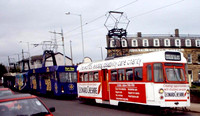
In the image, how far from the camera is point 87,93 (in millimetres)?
20266

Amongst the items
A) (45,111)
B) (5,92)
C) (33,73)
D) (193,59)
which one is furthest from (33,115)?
(193,59)

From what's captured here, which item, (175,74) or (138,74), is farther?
(138,74)

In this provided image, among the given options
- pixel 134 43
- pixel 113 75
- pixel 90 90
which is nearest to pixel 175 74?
pixel 113 75

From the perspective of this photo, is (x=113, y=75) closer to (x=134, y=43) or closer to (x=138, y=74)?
(x=138, y=74)

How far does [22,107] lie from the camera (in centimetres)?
738

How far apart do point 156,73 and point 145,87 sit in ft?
2.93

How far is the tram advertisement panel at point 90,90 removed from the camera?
61.1 ft

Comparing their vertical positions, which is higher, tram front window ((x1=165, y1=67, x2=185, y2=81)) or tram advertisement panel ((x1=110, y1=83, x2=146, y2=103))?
tram front window ((x1=165, y1=67, x2=185, y2=81))

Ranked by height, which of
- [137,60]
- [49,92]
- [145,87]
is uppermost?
[137,60]

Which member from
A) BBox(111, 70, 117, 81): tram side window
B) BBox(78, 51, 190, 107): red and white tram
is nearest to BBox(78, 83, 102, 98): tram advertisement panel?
BBox(78, 51, 190, 107): red and white tram

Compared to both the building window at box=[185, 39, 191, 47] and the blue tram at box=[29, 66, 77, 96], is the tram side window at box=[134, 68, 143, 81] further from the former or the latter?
the building window at box=[185, 39, 191, 47]

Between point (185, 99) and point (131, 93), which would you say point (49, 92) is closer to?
point (131, 93)

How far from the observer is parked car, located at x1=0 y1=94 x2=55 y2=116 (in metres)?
7.13

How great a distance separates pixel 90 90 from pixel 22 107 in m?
12.5
